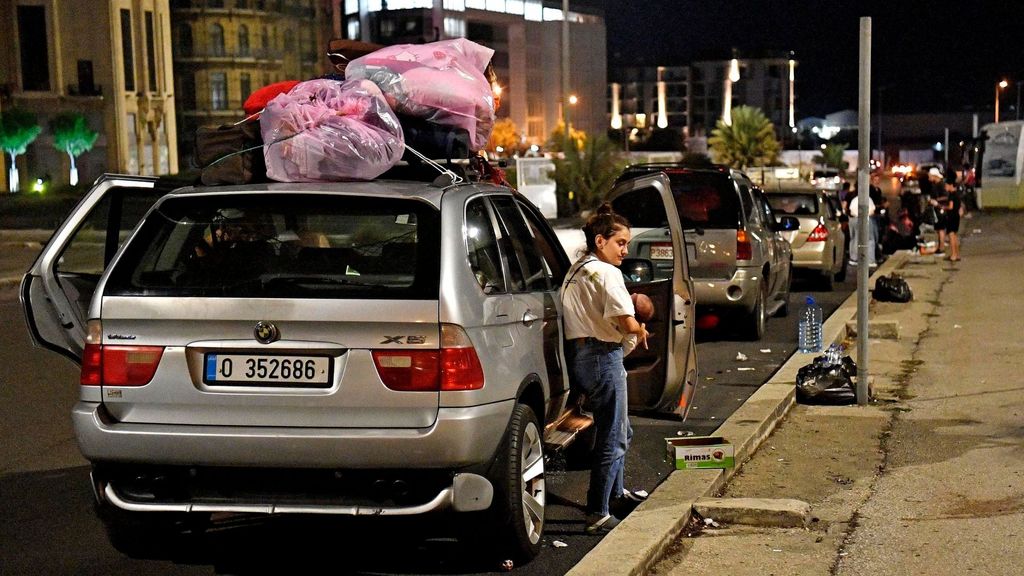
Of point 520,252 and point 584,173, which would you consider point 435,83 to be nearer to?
point 520,252

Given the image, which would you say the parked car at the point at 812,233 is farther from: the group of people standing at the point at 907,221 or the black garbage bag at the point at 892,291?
the group of people standing at the point at 907,221

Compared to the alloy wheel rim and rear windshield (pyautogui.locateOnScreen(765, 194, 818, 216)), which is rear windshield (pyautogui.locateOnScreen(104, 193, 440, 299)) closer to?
the alloy wheel rim

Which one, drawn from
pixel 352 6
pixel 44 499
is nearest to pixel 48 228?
pixel 44 499

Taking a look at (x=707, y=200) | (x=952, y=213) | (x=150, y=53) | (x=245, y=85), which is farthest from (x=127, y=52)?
(x=707, y=200)

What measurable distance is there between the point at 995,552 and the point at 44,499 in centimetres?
509

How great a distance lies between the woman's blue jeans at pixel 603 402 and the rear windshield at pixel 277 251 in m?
1.23

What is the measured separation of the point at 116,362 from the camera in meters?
5.43

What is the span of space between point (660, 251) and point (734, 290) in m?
2.04

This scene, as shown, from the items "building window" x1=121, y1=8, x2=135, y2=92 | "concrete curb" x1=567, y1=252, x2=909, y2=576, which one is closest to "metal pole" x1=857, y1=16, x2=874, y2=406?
"concrete curb" x1=567, y1=252, x2=909, y2=576

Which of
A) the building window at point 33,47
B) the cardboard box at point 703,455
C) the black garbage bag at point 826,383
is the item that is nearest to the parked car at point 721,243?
the black garbage bag at point 826,383

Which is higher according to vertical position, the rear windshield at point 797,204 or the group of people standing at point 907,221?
the rear windshield at point 797,204

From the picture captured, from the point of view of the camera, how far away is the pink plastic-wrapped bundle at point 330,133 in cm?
587

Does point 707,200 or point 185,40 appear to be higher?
point 185,40

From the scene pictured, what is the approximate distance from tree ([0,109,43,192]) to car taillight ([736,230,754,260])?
210 feet
